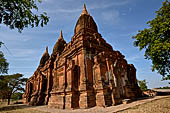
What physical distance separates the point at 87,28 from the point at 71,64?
8.29 meters

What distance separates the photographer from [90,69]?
12.8m

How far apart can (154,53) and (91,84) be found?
7.44m

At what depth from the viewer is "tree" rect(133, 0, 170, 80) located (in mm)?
9646

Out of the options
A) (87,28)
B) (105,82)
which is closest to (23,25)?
Answer: (105,82)

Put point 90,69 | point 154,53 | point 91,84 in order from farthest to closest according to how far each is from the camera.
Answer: point 90,69
point 91,84
point 154,53

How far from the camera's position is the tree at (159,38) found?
31.6 feet

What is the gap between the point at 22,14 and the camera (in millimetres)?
4586

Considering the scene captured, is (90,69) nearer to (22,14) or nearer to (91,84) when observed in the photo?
(91,84)

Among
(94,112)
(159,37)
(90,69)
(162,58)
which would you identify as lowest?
(94,112)

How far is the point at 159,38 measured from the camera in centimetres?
1006

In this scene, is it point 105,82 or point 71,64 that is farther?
point 71,64

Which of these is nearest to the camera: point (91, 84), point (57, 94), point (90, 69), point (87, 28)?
point (91, 84)

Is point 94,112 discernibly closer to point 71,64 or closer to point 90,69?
point 90,69

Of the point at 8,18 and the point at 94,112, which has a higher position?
the point at 8,18
